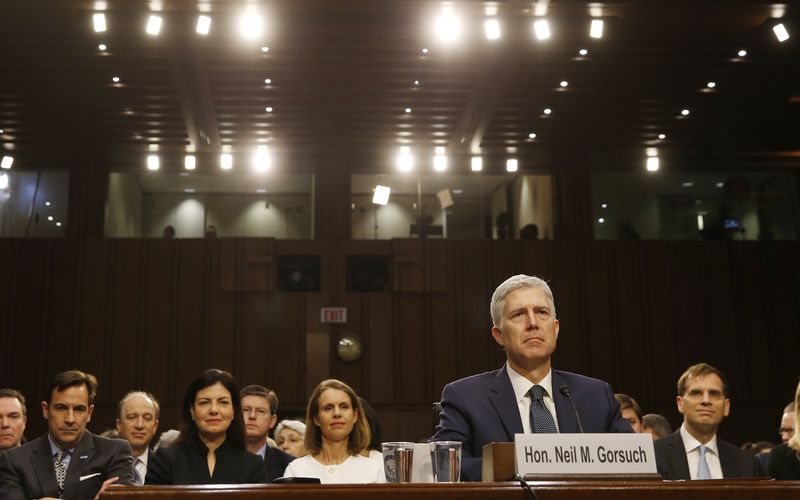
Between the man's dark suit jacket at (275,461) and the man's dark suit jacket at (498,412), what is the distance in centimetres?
242

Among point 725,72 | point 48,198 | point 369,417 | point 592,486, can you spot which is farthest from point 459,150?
point 592,486

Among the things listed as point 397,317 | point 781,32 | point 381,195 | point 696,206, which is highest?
point 781,32

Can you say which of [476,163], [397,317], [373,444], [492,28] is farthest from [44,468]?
[476,163]

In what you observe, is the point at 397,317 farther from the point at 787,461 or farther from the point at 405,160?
the point at 787,461

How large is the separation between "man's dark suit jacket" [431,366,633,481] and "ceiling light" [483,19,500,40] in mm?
6134

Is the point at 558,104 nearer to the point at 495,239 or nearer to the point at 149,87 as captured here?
the point at 495,239

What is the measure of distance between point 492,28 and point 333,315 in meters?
4.96

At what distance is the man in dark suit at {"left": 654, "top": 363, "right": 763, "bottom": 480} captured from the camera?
4102 millimetres

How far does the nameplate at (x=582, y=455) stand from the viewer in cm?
162

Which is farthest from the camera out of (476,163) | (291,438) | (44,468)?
(476,163)

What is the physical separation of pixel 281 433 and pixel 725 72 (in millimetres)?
6745

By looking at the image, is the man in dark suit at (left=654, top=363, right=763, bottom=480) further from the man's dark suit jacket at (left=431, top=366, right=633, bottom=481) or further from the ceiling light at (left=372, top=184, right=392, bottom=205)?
the ceiling light at (left=372, top=184, right=392, bottom=205)

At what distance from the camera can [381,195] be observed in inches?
484

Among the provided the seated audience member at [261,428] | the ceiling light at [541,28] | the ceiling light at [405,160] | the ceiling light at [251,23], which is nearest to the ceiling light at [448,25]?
the ceiling light at [541,28]
